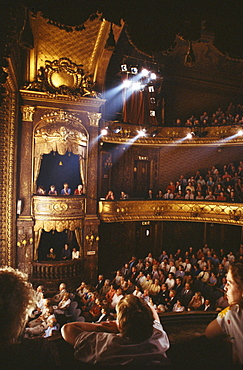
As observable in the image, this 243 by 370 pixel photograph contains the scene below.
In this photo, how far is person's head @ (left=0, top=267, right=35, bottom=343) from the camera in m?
1.76

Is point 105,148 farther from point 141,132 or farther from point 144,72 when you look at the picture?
point 144,72

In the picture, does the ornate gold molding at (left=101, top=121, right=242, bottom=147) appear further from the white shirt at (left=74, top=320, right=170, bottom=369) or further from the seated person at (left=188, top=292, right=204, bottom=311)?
the white shirt at (left=74, top=320, right=170, bottom=369)

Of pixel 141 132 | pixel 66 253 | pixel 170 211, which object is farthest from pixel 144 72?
pixel 66 253

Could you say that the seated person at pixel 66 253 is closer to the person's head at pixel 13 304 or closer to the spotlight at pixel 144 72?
the spotlight at pixel 144 72

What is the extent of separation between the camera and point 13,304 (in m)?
1.79

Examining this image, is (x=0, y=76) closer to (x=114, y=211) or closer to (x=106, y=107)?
(x=114, y=211)

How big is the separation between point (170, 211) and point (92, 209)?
4.28 meters

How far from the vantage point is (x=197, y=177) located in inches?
643

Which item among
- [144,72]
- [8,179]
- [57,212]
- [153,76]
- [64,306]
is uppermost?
→ [144,72]

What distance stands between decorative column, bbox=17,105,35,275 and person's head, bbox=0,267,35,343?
10.6 meters

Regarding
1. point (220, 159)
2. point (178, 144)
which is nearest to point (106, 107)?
point (178, 144)

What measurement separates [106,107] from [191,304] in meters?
10.5

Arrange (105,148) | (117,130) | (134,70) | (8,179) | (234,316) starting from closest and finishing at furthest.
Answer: (234,316), (8,179), (134,70), (117,130), (105,148)

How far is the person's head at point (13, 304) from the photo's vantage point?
5.76 feet
